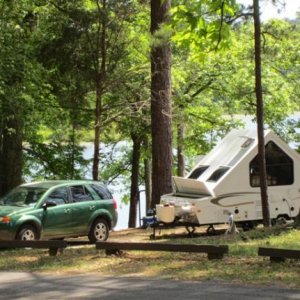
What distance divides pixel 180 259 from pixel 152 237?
5.35 m

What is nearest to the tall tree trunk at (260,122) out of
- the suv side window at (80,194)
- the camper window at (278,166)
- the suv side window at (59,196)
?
the camper window at (278,166)

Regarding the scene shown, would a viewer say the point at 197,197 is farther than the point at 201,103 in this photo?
No

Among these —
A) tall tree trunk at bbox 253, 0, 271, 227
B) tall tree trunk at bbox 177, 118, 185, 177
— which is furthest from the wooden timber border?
tall tree trunk at bbox 177, 118, 185, 177

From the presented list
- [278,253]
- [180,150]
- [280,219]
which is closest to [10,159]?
[280,219]

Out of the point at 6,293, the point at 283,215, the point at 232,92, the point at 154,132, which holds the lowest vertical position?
the point at 6,293

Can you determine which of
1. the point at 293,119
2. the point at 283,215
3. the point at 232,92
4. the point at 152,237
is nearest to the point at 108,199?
the point at 152,237

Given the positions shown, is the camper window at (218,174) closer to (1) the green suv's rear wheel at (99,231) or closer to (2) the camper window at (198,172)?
(2) the camper window at (198,172)

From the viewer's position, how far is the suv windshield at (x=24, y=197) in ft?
49.5

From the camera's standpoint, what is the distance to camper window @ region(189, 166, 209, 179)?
57.7ft

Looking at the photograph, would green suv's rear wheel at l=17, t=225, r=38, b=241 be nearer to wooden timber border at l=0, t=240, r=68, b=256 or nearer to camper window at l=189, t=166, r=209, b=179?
wooden timber border at l=0, t=240, r=68, b=256

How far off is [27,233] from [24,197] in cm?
124

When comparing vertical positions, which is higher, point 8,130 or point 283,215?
point 8,130

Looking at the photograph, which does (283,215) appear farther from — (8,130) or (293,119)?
(293,119)

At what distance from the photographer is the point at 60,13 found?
66.4ft
